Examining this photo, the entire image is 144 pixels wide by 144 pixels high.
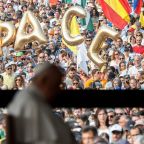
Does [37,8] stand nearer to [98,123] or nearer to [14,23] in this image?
[14,23]

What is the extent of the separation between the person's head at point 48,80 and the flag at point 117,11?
12.2m

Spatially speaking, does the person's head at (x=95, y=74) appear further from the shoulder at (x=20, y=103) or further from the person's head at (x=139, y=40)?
the shoulder at (x=20, y=103)

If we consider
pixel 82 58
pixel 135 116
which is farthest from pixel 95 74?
pixel 135 116

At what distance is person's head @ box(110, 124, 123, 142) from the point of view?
6668 mm

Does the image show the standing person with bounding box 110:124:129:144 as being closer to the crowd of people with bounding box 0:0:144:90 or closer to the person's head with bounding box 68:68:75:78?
the crowd of people with bounding box 0:0:144:90

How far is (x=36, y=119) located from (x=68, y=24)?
12304mm

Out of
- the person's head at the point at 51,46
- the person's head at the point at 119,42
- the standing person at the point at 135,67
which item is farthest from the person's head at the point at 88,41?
the standing person at the point at 135,67

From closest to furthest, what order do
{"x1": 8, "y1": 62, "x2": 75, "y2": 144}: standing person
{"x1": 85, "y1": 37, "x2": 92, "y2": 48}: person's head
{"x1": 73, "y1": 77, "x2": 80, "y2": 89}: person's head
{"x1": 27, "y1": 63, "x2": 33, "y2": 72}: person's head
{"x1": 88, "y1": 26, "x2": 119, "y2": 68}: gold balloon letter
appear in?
{"x1": 8, "y1": 62, "x2": 75, "y2": 144}: standing person < {"x1": 73, "y1": 77, "x2": 80, "y2": 89}: person's head < {"x1": 27, "y1": 63, "x2": 33, "y2": 72}: person's head < {"x1": 88, "y1": 26, "x2": 119, "y2": 68}: gold balloon letter < {"x1": 85, "y1": 37, "x2": 92, "y2": 48}: person's head

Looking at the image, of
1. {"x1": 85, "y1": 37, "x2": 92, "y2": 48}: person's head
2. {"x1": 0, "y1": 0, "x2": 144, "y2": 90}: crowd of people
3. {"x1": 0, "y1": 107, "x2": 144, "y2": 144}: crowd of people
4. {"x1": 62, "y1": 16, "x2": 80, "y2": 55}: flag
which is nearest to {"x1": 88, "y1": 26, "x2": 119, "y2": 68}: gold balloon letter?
{"x1": 0, "y1": 0, "x2": 144, "y2": 90}: crowd of people

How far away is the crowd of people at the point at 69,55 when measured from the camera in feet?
36.7

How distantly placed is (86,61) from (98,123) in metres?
6.07

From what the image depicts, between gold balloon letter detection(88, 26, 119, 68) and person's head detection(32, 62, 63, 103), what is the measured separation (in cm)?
1065

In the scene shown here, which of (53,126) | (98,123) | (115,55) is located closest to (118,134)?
(98,123)

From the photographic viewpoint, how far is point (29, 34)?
14.8 metres
